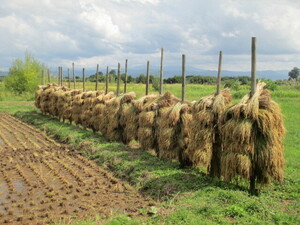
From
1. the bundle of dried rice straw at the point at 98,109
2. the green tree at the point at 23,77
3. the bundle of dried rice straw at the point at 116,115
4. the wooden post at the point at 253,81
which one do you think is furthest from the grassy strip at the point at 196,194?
the green tree at the point at 23,77

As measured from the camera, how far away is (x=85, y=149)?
14.1 meters

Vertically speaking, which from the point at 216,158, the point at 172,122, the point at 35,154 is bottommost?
the point at 35,154

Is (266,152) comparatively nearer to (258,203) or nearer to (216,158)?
(258,203)

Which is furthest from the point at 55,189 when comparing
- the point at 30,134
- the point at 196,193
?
the point at 30,134

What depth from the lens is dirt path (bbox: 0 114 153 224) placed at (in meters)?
7.68

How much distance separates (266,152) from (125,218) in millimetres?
3310

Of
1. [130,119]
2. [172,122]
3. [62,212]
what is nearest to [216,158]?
[172,122]

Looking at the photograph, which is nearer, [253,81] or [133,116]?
[253,81]

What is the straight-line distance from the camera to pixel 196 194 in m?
8.09

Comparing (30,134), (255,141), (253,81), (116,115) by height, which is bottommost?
(30,134)

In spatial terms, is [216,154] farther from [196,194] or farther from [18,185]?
[18,185]

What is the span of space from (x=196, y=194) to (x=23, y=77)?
4037cm

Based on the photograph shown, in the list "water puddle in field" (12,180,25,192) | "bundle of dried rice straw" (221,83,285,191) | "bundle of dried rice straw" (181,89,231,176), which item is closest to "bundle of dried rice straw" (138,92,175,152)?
"bundle of dried rice straw" (181,89,231,176)

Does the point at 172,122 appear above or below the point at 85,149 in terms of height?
above
